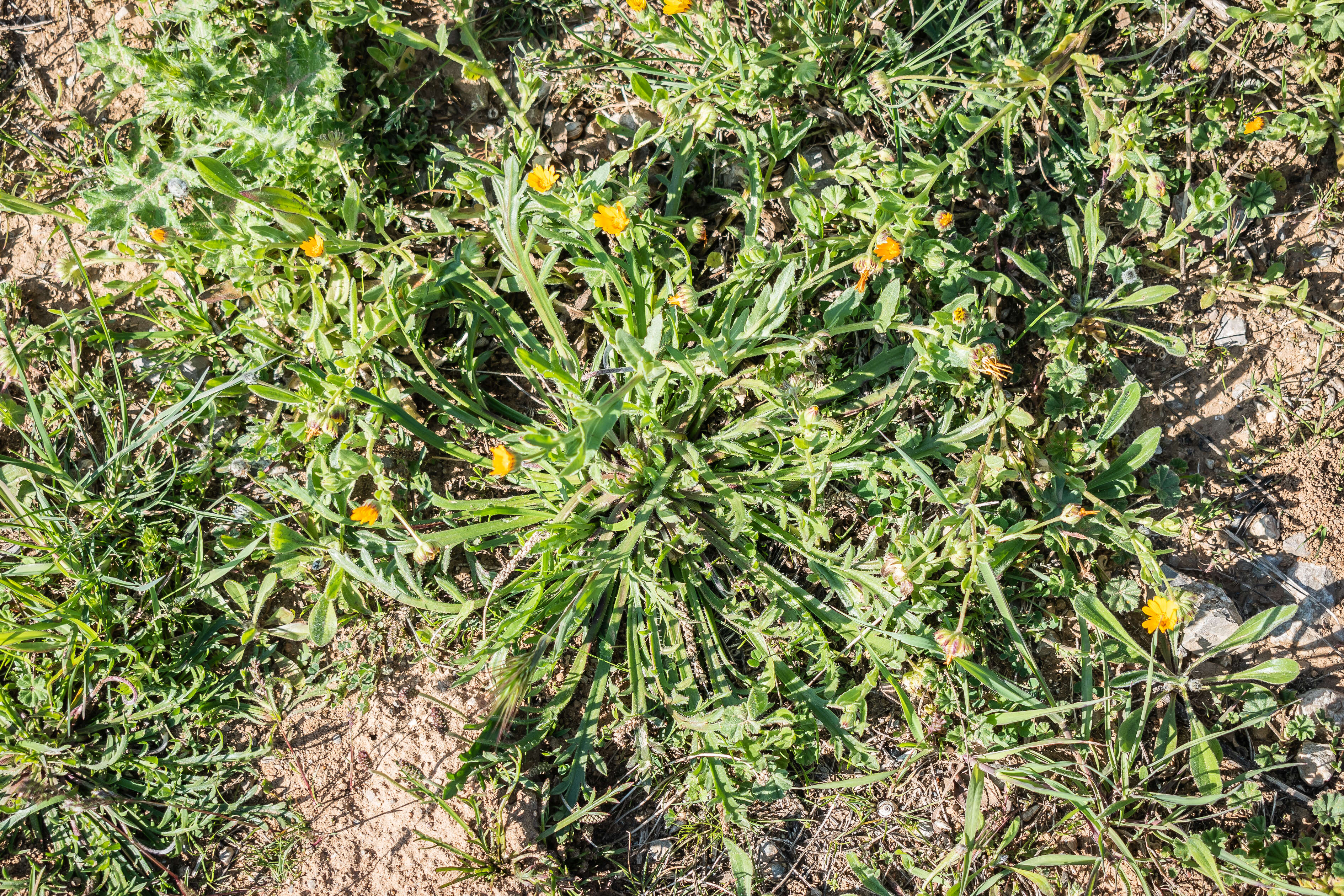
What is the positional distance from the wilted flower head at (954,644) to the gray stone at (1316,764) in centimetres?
138

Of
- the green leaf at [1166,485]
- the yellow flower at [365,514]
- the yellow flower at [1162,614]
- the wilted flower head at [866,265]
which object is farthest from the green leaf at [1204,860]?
the yellow flower at [365,514]

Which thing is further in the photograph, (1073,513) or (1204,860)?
(1204,860)

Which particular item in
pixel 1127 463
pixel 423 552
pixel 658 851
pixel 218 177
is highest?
pixel 218 177

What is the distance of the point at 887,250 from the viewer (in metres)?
2.66

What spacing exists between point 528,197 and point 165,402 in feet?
5.19

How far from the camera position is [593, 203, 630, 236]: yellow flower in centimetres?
264

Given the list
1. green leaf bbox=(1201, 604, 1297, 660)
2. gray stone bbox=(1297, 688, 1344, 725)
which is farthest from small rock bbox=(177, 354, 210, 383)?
gray stone bbox=(1297, 688, 1344, 725)

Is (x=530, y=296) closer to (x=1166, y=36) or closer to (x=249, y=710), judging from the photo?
(x=249, y=710)

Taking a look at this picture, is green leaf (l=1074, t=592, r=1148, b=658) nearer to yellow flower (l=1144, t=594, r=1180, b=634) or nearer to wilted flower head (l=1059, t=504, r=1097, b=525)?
yellow flower (l=1144, t=594, r=1180, b=634)

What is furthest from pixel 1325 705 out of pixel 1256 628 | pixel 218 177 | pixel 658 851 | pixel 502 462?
pixel 218 177

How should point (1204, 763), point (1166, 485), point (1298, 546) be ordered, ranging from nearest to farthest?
point (1204, 763) → point (1166, 485) → point (1298, 546)

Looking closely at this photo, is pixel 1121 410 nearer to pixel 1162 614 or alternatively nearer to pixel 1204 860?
pixel 1162 614

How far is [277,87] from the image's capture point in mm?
2879

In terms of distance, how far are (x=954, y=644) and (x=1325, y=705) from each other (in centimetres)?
151
